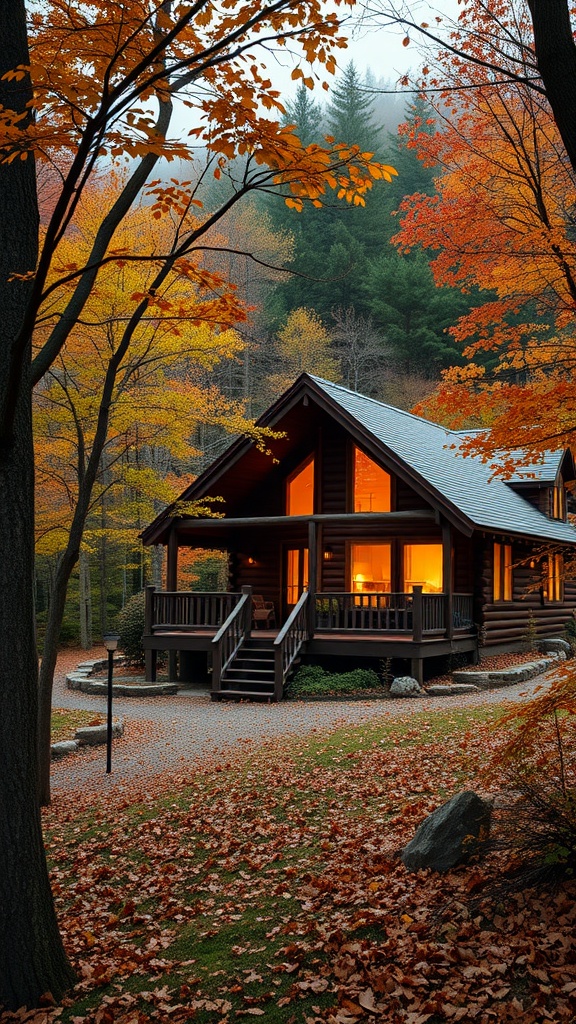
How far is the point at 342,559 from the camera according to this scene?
850 inches

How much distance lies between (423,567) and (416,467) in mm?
3218

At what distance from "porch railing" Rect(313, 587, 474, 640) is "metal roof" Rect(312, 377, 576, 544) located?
2038 mm

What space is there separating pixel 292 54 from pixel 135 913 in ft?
20.5

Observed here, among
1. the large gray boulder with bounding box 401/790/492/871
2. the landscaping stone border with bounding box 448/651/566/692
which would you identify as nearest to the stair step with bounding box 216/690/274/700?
the landscaping stone border with bounding box 448/651/566/692

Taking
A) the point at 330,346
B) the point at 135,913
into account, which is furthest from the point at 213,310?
the point at 330,346

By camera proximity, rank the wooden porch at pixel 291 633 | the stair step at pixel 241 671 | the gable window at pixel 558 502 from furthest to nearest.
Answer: the gable window at pixel 558 502
the stair step at pixel 241 671
the wooden porch at pixel 291 633

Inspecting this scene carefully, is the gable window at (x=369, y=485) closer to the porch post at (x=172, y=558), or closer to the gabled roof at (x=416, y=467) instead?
the gabled roof at (x=416, y=467)

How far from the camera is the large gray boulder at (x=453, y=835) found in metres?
5.75

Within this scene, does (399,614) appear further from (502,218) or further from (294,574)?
(502,218)

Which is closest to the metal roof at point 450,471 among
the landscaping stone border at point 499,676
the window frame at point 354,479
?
the window frame at point 354,479

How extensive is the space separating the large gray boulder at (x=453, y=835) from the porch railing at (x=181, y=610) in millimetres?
13433

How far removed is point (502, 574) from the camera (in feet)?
72.2

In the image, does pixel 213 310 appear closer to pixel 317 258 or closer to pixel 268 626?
pixel 268 626

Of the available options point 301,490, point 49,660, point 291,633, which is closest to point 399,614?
point 291,633
